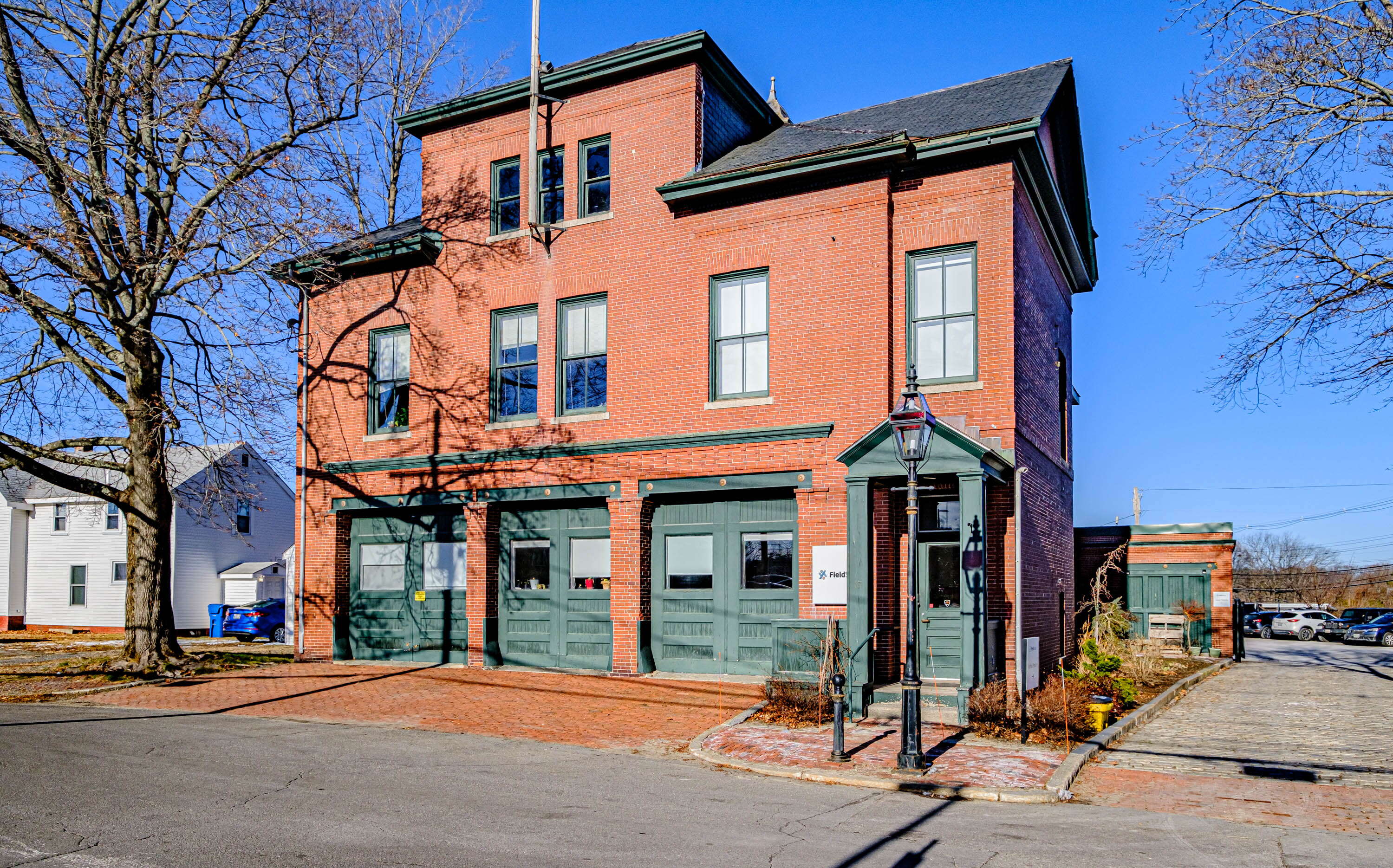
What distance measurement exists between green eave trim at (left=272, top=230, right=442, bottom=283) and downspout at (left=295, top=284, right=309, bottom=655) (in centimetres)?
53

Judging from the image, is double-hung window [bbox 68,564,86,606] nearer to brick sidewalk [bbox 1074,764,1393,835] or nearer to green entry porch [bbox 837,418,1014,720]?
green entry porch [bbox 837,418,1014,720]

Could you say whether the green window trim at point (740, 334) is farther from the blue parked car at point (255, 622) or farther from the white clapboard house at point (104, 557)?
the white clapboard house at point (104, 557)

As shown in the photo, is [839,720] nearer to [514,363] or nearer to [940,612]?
[940,612]

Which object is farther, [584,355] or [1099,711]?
[584,355]

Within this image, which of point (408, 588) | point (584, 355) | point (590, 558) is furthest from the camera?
point (408, 588)

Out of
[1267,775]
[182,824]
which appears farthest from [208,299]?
[1267,775]

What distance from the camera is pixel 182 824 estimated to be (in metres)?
7.69

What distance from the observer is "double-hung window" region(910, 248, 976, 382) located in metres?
14.7

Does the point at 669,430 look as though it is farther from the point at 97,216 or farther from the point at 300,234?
the point at 97,216

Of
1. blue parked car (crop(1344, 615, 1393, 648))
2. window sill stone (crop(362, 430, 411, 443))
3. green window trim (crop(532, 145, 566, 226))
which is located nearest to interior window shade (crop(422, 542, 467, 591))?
window sill stone (crop(362, 430, 411, 443))

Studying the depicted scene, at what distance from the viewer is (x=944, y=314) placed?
1491 centimetres

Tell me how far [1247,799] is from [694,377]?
992 centimetres

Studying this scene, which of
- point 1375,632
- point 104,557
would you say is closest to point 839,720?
point 104,557

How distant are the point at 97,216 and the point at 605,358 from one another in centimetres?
907
